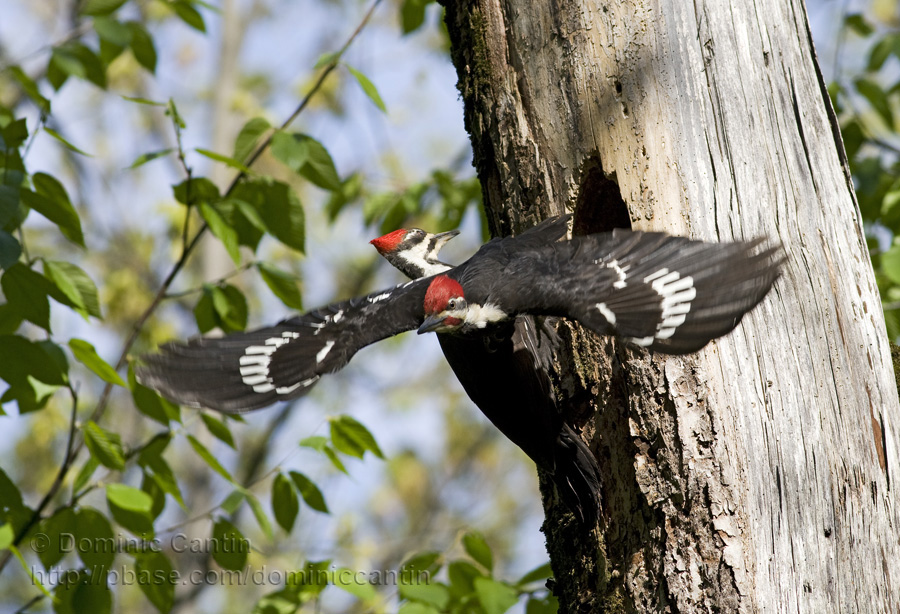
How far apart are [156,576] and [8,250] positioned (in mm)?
1150

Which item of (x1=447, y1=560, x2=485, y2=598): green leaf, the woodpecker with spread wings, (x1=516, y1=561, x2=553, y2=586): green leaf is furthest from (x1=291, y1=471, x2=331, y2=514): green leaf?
(x1=516, y1=561, x2=553, y2=586): green leaf

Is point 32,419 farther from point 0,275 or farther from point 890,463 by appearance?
point 890,463

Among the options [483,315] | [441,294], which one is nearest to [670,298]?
[483,315]

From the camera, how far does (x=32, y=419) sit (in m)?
8.94

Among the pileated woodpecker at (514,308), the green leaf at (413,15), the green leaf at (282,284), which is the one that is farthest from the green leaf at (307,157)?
the green leaf at (413,15)

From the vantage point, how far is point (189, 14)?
3043 millimetres

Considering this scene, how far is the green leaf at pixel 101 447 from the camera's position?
231cm

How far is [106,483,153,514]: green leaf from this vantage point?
2.23 meters

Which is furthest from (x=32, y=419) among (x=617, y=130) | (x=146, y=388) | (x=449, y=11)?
(x=617, y=130)

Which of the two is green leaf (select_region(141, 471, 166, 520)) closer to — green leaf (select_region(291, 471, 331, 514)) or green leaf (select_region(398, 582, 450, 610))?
green leaf (select_region(291, 471, 331, 514))

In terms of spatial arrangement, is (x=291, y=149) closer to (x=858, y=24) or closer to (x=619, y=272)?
(x=619, y=272)

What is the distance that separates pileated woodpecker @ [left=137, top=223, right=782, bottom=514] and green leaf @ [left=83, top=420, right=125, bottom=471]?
0.21 meters

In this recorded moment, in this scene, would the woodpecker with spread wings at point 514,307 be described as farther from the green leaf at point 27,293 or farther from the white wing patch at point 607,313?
the green leaf at point 27,293

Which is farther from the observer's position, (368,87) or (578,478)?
(368,87)
